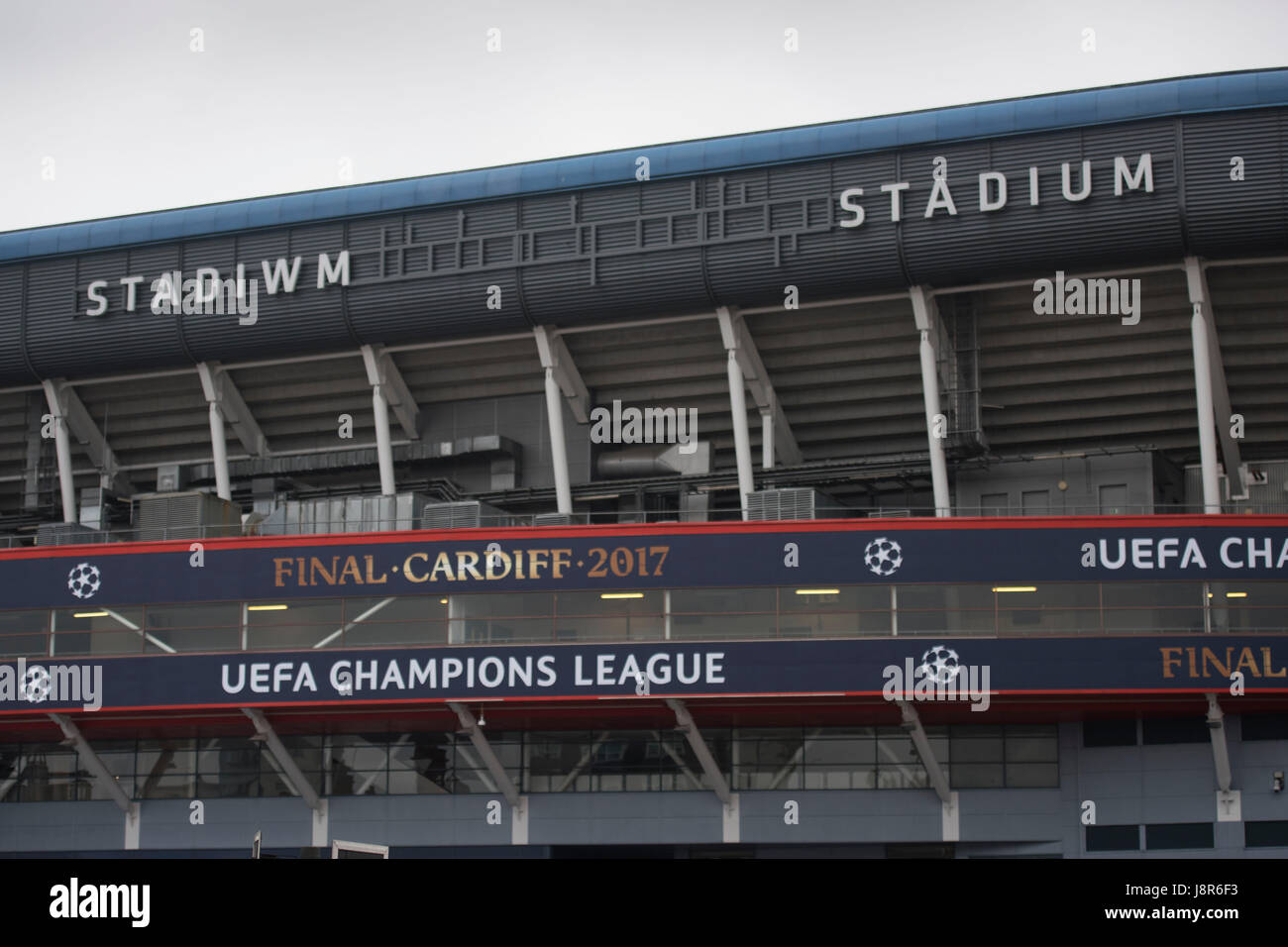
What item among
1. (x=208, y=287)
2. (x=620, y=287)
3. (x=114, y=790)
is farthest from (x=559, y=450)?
(x=114, y=790)

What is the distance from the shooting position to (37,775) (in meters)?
46.8

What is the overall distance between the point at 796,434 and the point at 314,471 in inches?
616

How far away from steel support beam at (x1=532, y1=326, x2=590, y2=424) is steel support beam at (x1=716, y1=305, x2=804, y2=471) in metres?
4.79

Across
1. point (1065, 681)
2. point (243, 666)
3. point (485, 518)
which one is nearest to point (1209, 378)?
point (1065, 681)

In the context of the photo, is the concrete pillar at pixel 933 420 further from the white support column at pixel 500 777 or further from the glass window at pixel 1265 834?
the white support column at pixel 500 777

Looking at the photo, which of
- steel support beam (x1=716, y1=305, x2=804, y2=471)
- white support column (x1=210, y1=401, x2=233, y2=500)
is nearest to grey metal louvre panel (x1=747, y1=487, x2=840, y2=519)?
steel support beam (x1=716, y1=305, x2=804, y2=471)

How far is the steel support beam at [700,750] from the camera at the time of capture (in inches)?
1603

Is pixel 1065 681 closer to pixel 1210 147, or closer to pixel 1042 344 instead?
pixel 1042 344

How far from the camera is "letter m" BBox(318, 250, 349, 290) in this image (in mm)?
48594

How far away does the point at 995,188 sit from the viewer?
43.6m

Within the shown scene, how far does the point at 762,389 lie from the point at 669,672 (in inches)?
443

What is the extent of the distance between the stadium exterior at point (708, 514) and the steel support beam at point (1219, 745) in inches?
8.2

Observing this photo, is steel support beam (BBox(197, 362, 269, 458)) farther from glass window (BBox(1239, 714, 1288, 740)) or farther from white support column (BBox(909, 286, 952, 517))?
glass window (BBox(1239, 714, 1288, 740))
